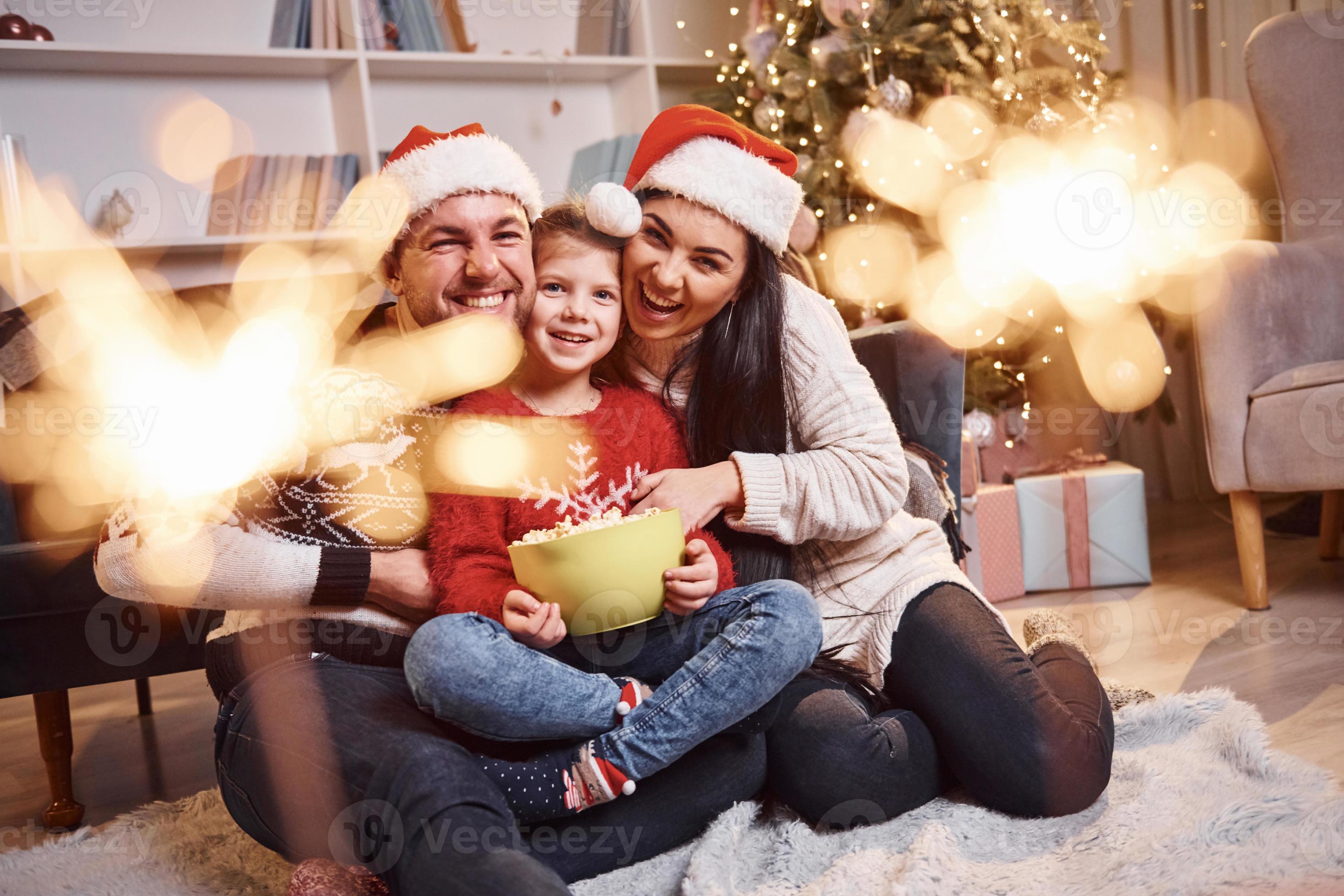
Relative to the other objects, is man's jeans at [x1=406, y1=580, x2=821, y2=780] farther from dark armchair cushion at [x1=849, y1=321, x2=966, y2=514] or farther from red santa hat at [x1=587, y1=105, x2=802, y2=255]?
dark armchair cushion at [x1=849, y1=321, x2=966, y2=514]

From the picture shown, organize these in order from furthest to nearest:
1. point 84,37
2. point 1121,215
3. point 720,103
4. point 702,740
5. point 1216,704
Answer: point 720,103 < point 84,37 < point 1121,215 < point 1216,704 < point 702,740

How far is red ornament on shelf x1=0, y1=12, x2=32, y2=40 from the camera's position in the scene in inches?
94.4

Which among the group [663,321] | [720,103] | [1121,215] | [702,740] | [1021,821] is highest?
[720,103]

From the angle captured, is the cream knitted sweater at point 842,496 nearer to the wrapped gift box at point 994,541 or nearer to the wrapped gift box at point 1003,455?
the wrapped gift box at point 994,541

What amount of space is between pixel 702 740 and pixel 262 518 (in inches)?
19.8

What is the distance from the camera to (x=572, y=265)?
3.52 feet

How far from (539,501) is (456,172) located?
39 centimetres


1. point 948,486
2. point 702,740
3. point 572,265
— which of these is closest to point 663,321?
point 572,265

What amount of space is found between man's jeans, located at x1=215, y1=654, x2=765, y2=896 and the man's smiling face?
39 centimetres

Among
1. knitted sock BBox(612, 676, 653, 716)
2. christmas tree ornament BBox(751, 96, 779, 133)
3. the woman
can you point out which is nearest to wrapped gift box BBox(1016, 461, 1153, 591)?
the woman

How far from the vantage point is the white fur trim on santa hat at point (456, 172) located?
1.11m

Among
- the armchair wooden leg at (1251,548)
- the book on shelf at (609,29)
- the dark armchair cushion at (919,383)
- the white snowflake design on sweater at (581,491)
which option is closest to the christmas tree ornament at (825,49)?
the book on shelf at (609,29)

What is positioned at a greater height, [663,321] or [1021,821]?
[663,321]

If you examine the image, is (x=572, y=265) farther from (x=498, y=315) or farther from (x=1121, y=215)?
(x=1121, y=215)
